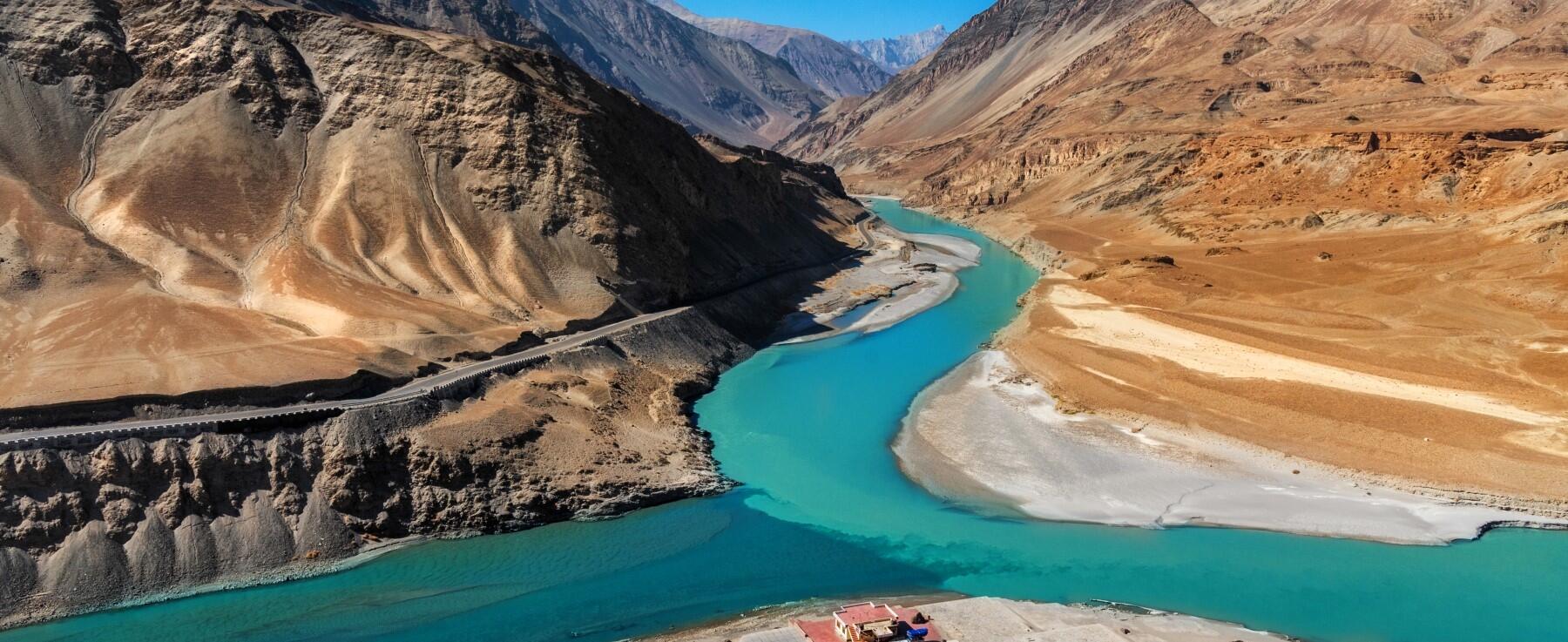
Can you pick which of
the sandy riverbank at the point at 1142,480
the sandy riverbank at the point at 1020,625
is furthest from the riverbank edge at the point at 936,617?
the sandy riverbank at the point at 1142,480

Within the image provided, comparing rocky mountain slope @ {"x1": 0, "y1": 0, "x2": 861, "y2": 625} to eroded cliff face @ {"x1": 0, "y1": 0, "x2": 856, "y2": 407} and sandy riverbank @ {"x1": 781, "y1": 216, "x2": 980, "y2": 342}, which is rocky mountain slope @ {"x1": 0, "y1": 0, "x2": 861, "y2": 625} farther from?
sandy riverbank @ {"x1": 781, "y1": 216, "x2": 980, "y2": 342}

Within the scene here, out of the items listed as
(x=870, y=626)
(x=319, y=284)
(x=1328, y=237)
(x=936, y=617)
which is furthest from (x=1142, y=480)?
(x=1328, y=237)

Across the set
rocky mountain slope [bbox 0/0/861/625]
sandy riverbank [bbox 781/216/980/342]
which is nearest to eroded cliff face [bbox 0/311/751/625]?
rocky mountain slope [bbox 0/0/861/625]

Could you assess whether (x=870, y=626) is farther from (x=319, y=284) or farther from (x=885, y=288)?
(x=885, y=288)

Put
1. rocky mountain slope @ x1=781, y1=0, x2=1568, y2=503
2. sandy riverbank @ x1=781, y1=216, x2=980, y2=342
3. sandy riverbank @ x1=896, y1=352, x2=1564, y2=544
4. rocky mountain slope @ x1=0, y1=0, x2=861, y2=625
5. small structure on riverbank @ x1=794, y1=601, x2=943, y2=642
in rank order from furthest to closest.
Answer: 1. sandy riverbank @ x1=781, y1=216, x2=980, y2=342
2. rocky mountain slope @ x1=781, y1=0, x2=1568, y2=503
3. sandy riverbank @ x1=896, y1=352, x2=1564, y2=544
4. rocky mountain slope @ x1=0, y1=0, x2=861, y2=625
5. small structure on riverbank @ x1=794, y1=601, x2=943, y2=642

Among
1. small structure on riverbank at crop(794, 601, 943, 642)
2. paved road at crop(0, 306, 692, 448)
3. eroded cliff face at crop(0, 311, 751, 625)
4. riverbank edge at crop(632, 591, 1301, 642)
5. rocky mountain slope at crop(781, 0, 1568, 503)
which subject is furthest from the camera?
rocky mountain slope at crop(781, 0, 1568, 503)
